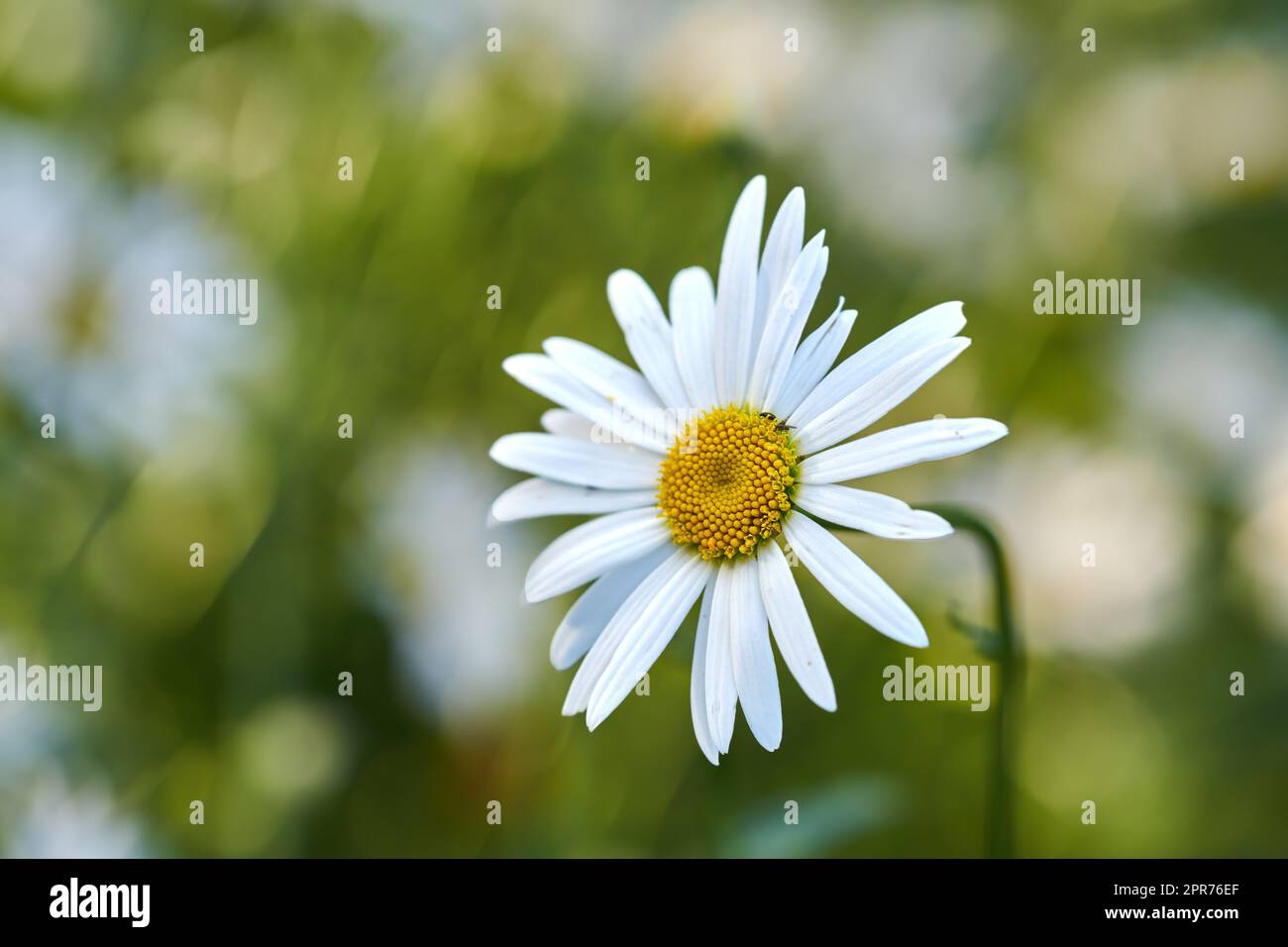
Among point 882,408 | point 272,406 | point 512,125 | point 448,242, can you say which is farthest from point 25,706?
point 882,408

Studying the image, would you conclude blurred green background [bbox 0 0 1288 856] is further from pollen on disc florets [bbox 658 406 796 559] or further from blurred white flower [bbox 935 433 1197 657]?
pollen on disc florets [bbox 658 406 796 559]

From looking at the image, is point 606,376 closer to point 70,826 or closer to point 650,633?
point 650,633

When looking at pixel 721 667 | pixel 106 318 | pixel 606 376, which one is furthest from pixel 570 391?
pixel 106 318

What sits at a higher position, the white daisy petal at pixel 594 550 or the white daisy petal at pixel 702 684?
the white daisy petal at pixel 594 550

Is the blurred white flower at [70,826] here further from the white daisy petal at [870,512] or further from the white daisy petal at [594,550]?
the white daisy petal at [870,512]

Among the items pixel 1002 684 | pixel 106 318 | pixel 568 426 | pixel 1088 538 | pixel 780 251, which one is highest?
pixel 106 318

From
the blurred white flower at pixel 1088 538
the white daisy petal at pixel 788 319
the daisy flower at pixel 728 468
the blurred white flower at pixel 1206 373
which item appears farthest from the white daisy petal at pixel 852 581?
the blurred white flower at pixel 1206 373
